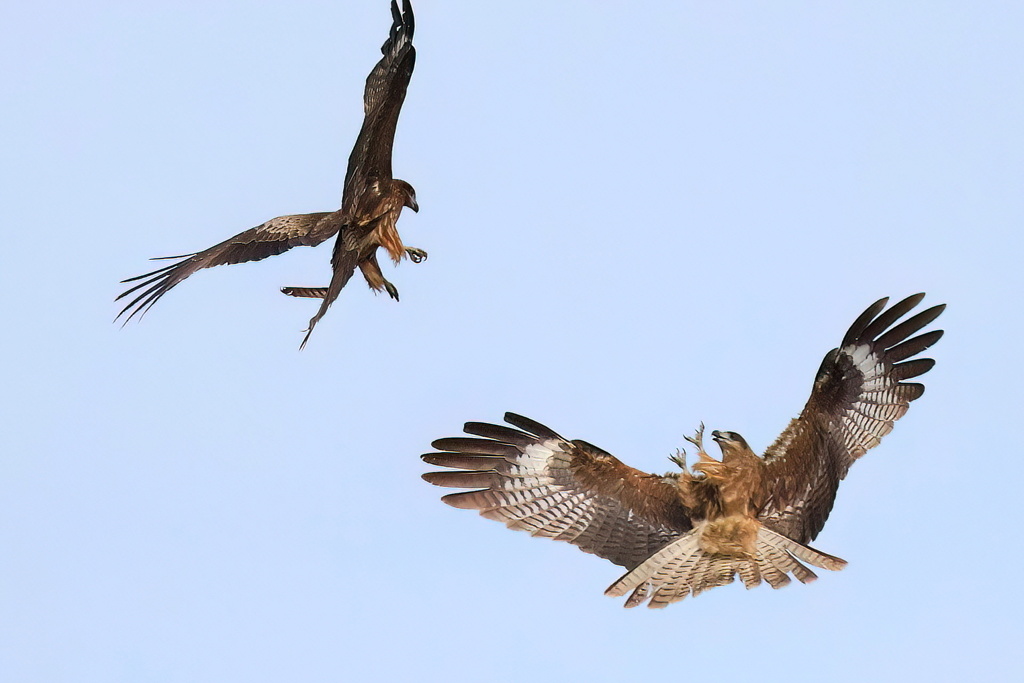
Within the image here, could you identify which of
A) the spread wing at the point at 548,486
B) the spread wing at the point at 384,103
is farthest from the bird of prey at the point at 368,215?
the spread wing at the point at 548,486

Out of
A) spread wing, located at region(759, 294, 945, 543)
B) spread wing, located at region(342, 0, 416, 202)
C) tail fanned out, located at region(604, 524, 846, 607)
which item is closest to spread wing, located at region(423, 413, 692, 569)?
tail fanned out, located at region(604, 524, 846, 607)

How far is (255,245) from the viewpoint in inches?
505

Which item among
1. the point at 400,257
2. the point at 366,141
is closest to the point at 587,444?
the point at 400,257

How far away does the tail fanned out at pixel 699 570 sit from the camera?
38.3 ft

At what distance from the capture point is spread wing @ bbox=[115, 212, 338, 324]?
41.2 ft

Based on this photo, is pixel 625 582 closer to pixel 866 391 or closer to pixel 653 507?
pixel 653 507

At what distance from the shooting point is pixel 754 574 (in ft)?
38.9

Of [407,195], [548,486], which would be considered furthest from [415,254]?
[548,486]

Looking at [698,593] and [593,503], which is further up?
[593,503]

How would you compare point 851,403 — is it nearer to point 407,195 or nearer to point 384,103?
point 407,195

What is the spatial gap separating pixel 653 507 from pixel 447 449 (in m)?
1.70

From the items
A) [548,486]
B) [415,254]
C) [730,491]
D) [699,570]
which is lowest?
[699,570]

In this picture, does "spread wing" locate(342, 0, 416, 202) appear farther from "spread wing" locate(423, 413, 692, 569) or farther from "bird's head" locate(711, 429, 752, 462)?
"bird's head" locate(711, 429, 752, 462)

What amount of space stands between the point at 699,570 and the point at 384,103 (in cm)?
449
